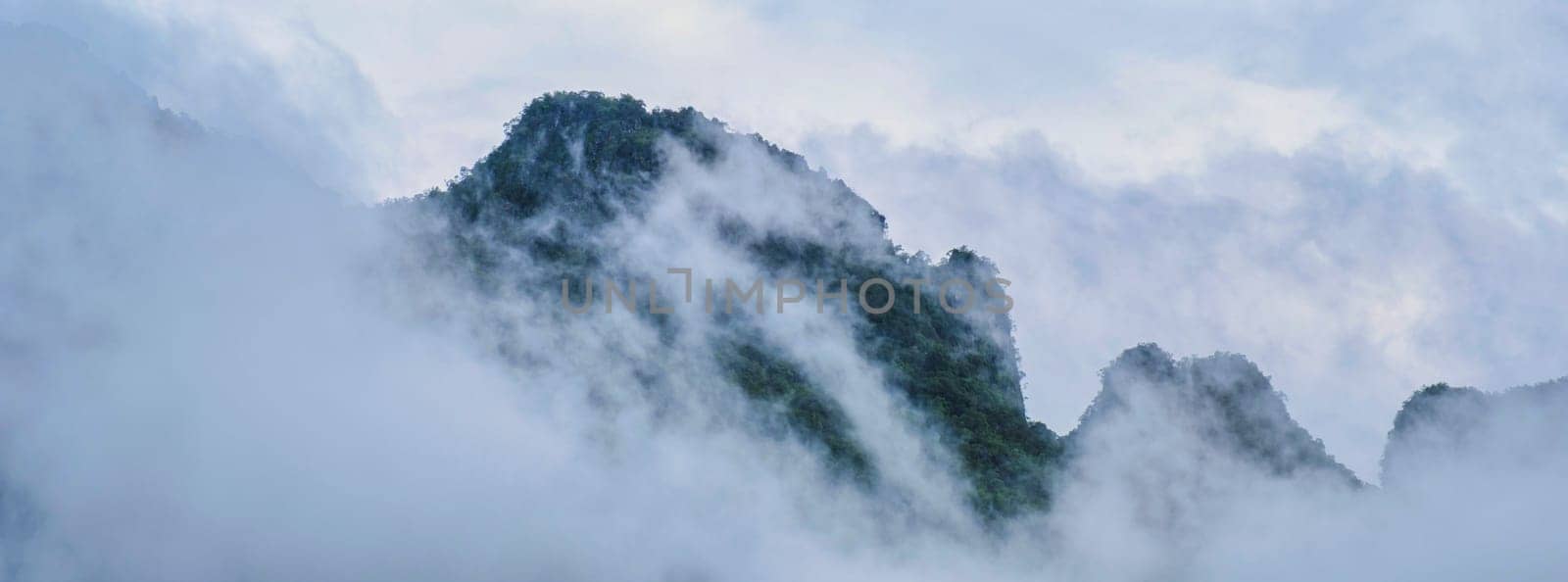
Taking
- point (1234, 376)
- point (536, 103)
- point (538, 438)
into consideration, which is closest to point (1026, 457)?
point (1234, 376)

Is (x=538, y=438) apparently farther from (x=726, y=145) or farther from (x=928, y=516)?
(x=726, y=145)

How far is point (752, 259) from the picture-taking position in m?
64.2

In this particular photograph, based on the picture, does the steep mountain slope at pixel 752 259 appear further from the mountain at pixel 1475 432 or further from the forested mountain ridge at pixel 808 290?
the mountain at pixel 1475 432

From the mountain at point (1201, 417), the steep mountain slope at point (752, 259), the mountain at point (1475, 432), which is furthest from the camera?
the mountain at point (1475, 432)

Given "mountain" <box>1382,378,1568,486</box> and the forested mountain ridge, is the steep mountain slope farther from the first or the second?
"mountain" <box>1382,378,1568,486</box>

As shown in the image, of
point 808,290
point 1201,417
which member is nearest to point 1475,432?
point 1201,417

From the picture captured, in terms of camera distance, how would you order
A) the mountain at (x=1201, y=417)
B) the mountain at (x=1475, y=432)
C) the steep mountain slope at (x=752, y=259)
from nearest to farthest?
the steep mountain slope at (x=752, y=259) < the mountain at (x=1201, y=417) < the mountain at (x=1475, y=432)

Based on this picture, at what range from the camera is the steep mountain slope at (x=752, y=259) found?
57.0 metres

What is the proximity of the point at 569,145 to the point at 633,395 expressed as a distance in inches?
481

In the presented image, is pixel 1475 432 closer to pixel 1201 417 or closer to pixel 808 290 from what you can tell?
pixel 1201 417

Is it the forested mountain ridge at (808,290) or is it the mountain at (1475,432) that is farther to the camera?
the mountain at (1475,432)

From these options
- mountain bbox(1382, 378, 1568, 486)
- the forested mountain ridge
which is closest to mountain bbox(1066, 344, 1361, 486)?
the forested mountain ridge

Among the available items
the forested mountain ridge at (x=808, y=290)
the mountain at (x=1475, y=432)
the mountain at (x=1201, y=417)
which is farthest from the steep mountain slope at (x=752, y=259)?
the mountain at (x=1475, y=432)

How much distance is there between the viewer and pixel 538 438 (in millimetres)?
52281
